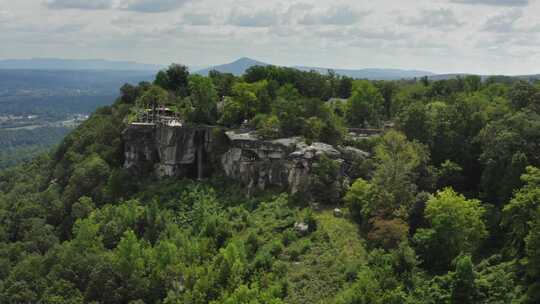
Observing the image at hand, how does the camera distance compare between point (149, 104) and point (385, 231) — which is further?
point (149, 104)

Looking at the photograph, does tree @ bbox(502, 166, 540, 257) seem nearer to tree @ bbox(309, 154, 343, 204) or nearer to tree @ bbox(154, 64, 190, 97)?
tree @ bbox(309, 154, 343, 204)

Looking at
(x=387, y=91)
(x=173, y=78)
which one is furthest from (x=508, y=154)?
(x=173, y=78)

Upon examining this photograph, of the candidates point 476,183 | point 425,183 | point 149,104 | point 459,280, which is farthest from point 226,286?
point 149,104

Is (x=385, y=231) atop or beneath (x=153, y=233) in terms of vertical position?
atop

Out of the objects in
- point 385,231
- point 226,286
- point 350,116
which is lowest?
point 226,286

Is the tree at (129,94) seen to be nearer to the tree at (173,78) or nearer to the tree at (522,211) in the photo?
the tree at (173,78)

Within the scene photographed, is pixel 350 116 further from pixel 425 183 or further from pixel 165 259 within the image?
pixel 165 259

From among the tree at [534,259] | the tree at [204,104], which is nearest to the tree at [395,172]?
the tree at [534,259]

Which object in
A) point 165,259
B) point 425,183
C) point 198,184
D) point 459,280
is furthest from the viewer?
point 198,184
